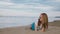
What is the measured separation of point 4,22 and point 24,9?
0.95ft

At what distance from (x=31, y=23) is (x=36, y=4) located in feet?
0.80

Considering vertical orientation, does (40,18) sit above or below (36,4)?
below

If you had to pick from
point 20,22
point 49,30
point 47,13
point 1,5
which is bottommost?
point 49,30

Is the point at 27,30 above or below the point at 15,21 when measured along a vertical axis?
below

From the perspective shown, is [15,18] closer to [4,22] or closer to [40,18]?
[4,22]

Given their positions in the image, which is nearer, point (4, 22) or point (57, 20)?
point (4, 22)

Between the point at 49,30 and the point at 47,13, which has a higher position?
the point at 47,13

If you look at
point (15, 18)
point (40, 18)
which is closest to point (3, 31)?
point (15, 18)

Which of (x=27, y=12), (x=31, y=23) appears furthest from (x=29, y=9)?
(x=31, y=23)

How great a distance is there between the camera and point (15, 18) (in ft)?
5.01

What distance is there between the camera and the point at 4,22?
1495 millimetres

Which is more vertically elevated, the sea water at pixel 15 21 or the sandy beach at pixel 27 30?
the sea water at pixel 15 21

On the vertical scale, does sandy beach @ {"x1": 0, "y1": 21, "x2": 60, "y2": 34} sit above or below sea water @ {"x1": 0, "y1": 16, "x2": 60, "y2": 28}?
below

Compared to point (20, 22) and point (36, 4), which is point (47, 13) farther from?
point (20, 22)
